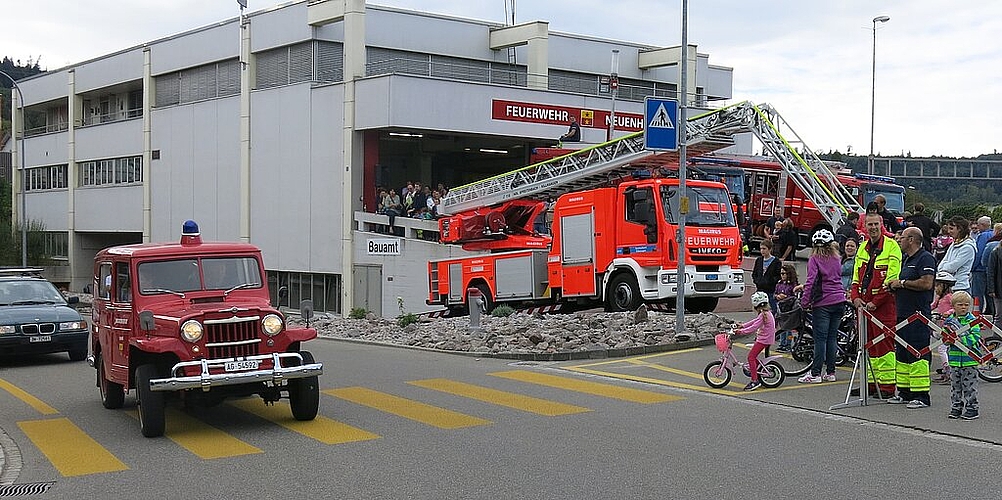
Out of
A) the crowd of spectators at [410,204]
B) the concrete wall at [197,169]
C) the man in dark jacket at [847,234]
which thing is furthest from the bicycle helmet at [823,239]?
the concrete wall at [197,169]

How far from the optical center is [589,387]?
13.9 m

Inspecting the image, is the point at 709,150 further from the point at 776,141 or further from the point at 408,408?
the point at 408,408

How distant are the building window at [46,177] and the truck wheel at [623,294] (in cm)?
4742

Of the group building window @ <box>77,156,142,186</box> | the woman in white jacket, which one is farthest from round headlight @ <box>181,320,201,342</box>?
building window @ <box>77,156,142,186</box>

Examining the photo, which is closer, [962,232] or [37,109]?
[962,232]

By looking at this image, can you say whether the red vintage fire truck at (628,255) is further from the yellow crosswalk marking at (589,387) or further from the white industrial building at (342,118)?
the white industrial building at (342,118)

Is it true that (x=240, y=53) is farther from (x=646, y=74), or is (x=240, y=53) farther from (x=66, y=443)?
(x=66, y=443)

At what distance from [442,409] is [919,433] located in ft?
16.7

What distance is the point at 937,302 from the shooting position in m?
14.1

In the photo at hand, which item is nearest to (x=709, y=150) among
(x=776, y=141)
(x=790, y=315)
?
(x=776, y=141)

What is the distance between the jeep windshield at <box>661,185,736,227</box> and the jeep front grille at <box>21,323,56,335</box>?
1176cm

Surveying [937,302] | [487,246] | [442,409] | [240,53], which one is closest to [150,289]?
[442,409]

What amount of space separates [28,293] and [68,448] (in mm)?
10413

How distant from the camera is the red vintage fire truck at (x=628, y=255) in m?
21.6
